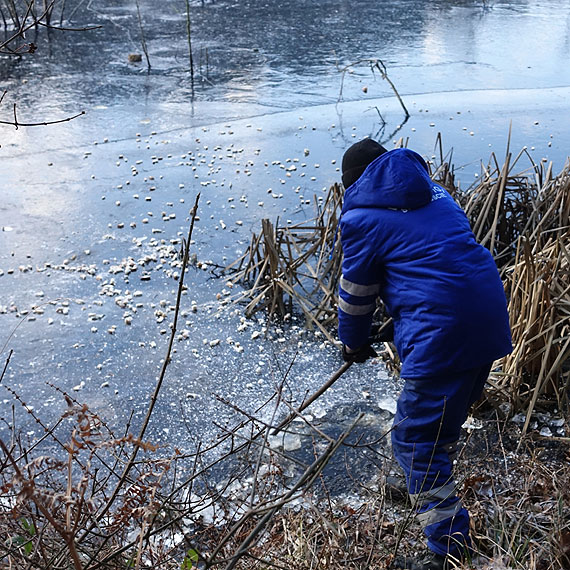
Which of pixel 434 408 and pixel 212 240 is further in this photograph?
pixel 212 240

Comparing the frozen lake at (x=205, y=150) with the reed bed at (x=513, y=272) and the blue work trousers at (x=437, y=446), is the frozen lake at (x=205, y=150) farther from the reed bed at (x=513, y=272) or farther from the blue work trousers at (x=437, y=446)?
the blue work trousers at (x=437, y=446)

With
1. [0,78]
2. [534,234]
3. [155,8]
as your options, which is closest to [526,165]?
[534,234]

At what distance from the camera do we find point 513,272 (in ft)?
12.8

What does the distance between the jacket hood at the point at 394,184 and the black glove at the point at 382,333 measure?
50 cm

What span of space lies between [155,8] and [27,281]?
408 inches

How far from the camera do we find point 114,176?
679 centimetres

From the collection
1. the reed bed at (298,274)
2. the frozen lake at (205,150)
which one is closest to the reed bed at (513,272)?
the reed bed at (298,274)

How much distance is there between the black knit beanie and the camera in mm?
2771

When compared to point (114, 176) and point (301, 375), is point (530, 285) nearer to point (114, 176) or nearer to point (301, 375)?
point (301, 375)

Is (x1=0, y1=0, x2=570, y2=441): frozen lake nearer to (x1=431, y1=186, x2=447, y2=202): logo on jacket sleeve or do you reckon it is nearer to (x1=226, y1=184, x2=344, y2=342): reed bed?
(x1=226, y1=184, x2=344, y2=342): reed bed

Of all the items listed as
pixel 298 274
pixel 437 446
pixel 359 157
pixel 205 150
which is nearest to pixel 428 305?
pixel 437 446

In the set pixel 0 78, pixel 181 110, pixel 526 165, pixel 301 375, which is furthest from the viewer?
pixel 0 78

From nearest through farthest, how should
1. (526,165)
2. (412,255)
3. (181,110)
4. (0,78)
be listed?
1. (412,255)
2. (526,165)
3. (181,110)
4. (0,78)

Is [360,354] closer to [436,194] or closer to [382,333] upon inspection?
[382,333]
